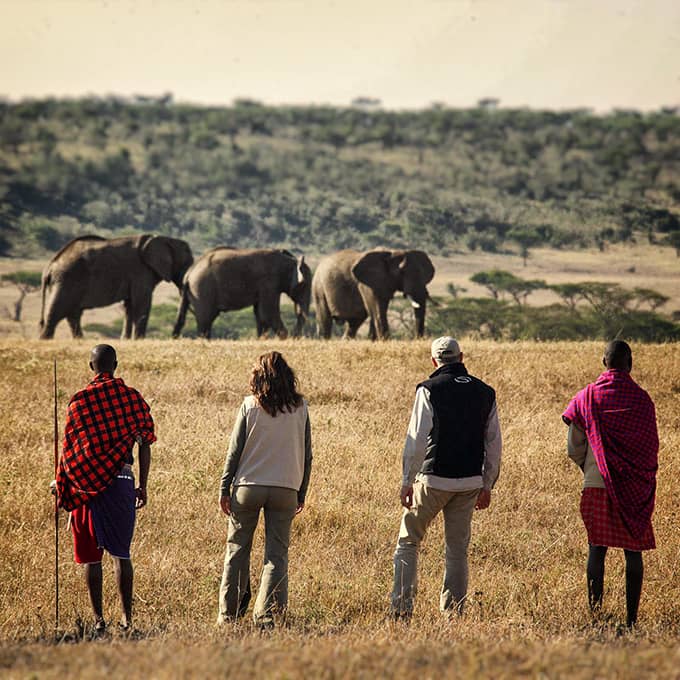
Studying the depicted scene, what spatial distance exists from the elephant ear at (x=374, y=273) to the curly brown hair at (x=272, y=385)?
20.9m

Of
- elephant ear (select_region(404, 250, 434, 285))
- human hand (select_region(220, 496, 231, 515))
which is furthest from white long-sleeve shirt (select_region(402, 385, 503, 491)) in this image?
elephant ear (select_region(404, 250, 434, 285))

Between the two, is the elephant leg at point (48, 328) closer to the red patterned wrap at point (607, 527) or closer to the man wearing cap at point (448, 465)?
the man wearing cap at point (448, 465)

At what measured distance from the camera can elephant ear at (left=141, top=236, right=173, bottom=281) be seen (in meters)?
28.9

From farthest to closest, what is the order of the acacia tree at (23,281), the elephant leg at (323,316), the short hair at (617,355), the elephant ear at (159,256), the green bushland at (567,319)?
1. the acacia tree at (23,281)
2. the green bushland at (567,319)
3. the elephant leg at (323,316)
4. the elephant ear at (159,256)
5. the short hair at (617,355)

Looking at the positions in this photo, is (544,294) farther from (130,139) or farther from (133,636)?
(130,139)

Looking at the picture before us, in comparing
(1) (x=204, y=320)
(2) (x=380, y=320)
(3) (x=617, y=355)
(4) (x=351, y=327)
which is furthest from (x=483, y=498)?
(4) (x=351, y=327)

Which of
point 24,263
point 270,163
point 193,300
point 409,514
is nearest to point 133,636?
point 409,514

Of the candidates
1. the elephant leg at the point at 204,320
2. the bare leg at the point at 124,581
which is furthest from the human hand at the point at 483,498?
the elephant leg at the point at 204,320

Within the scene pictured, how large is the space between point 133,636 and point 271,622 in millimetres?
950

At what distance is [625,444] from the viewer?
315 inches

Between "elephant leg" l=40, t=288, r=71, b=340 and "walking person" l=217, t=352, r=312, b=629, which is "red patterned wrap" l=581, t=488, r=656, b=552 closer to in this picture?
"walking person" l=217, t=352, r=312, b=629

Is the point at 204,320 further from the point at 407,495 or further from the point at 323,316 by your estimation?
the point at 407,495

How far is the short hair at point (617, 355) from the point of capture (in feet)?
26.6

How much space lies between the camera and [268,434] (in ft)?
25.3
